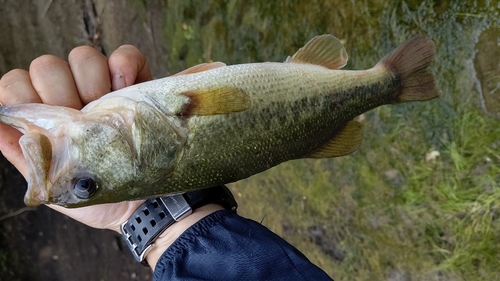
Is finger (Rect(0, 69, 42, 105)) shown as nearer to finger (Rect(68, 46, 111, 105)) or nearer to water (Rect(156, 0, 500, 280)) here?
finger (Rect(68, 46, 111, 105))

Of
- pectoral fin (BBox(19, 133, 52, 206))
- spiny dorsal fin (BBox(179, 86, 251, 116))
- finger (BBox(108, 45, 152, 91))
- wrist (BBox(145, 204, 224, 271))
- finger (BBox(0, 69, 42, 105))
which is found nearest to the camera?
pectoral fin (BBox(19, 133, 52, 206))

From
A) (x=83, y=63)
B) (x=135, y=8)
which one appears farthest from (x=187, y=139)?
(x=135, y=8)

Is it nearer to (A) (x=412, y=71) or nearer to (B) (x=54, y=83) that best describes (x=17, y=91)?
Answer: (B) (x=54, y=83)

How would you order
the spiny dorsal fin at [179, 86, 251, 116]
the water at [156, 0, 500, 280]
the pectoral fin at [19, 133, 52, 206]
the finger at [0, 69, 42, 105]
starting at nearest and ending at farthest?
the pectoral fin at [19, 133, 52, 206], the spiny dorsal fin at [179, 86, 251, 116], the finger at [0, 69, 42, 105], the water at [156, 0, 500, 280]

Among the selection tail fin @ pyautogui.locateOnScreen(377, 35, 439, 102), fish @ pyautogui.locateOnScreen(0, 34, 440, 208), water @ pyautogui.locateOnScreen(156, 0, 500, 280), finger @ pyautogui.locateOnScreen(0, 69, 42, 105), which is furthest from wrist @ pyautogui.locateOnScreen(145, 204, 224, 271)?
water @ pyautogui.locateOnScreen(156, 0, 500, 280)

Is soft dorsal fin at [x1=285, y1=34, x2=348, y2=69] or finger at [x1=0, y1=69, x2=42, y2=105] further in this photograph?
soft dorsal fin at [x1=285, y1=34, x2=348, y2=69]

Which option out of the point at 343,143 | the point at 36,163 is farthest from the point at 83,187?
the point at 343,143

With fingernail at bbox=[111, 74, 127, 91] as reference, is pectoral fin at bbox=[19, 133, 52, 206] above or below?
below

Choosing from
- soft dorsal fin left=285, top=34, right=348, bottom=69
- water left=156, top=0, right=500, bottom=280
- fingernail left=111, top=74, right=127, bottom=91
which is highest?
soft dorsal fin left=285, top=34, right=348, bottom=69
